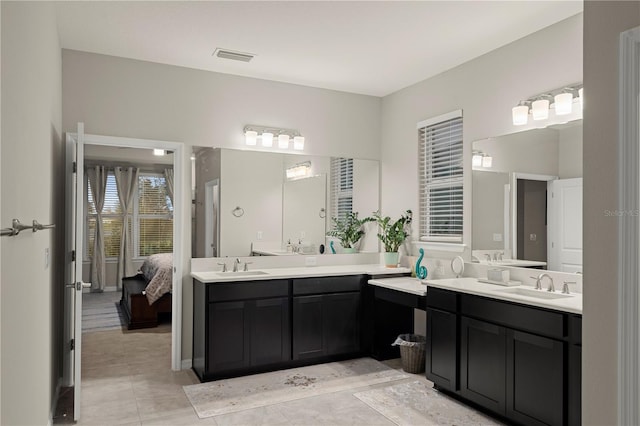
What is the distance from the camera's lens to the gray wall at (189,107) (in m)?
3.88

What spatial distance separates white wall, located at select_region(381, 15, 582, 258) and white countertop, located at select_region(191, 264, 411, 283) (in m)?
0.61

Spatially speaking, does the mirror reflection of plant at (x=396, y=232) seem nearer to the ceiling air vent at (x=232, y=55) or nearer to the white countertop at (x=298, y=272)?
the white countertop at (x=298, y=272)

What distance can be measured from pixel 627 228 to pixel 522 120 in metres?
2.07

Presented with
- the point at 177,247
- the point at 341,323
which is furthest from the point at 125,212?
the point at 341,323

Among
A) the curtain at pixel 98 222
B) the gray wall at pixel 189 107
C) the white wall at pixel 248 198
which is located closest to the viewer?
the gray wall at pixel 189 107

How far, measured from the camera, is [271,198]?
4594 millimetres

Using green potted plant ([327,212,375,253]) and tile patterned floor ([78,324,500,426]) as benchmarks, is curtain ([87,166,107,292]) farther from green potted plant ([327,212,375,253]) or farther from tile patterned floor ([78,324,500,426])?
green potted plant ([327,212,375,253])

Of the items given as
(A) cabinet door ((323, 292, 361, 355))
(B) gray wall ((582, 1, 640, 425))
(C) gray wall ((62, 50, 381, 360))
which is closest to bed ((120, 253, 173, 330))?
(C) gray wall ((62, 50, 381, 360))

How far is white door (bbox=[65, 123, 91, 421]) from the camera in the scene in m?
3.04

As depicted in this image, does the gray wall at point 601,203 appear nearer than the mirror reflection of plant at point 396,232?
Yes

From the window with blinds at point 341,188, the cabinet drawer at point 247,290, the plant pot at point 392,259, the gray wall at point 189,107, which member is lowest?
the cabinet drawer at point 247,290

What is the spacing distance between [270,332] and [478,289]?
179 centimetres

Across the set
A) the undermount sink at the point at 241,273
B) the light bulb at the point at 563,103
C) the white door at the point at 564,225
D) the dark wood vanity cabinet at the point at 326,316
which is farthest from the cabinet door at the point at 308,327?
the light bulb at the point at 563,103

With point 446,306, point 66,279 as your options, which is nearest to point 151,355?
point 66,279
